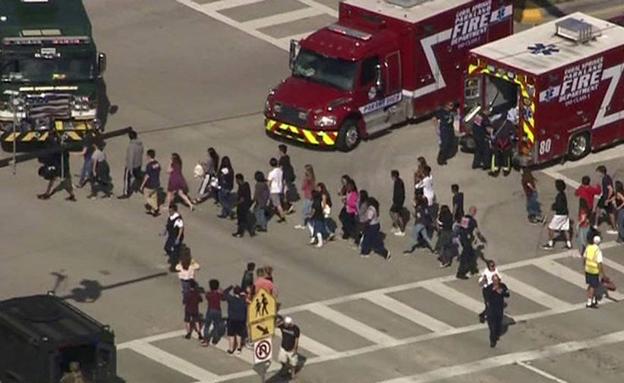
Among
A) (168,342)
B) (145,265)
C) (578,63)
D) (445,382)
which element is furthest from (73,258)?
(578,63)

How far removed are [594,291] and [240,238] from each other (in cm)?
760

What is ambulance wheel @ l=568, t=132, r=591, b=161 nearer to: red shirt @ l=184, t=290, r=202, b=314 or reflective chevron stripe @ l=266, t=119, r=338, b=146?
reflective chevron stripe @ l=266, t=119, r=338, b=146

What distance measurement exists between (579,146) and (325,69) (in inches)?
239

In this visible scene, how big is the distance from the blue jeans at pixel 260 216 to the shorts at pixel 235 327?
629 centimetres

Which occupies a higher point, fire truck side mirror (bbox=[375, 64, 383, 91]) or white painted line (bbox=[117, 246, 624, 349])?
fire truck side mirror (bbox=[375, 64, 383, 91])

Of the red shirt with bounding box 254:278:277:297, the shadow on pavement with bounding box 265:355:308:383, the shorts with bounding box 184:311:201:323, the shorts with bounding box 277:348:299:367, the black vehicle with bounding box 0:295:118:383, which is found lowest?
the shadow on pavement with bounding box 265:355:308:383

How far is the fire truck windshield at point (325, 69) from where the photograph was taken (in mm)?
51938

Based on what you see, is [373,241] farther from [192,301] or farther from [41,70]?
[41,70]

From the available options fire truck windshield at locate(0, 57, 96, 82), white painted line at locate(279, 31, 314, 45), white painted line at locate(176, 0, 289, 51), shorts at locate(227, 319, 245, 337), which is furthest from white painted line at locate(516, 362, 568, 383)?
white painted line at locate(279, 31, 314, 45)

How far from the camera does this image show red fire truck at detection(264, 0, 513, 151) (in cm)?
5178

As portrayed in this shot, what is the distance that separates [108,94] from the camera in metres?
55.5

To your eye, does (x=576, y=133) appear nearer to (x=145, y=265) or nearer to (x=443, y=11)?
(x=443, y=11)

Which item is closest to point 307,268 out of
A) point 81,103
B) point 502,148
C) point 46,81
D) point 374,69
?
point 502,148

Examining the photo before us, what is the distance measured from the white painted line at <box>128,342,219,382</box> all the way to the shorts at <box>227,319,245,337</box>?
92 centimetres
